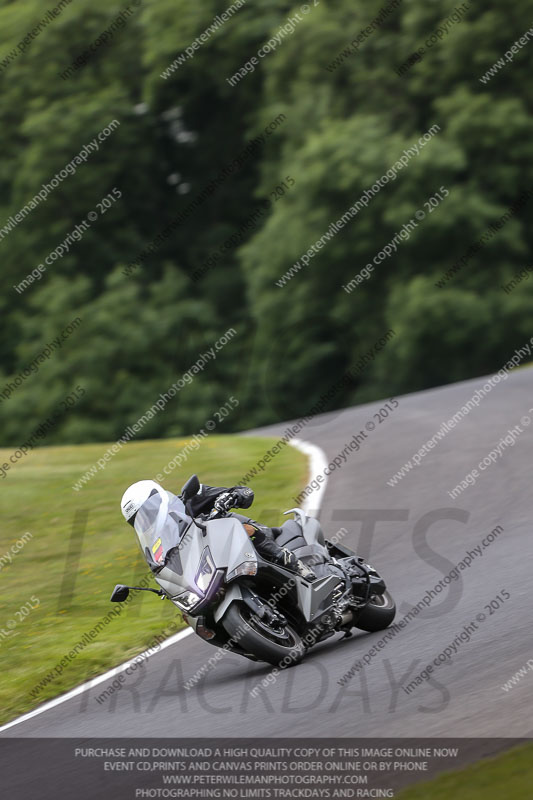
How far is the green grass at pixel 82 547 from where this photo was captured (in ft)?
32.7

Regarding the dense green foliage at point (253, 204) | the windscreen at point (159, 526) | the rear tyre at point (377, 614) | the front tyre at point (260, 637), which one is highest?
the windscreen at point (159, 526)

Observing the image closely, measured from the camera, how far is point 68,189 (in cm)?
4003

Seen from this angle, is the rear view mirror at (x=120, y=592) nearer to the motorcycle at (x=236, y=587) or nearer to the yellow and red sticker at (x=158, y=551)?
the motorcycle at (x=236, y=587)

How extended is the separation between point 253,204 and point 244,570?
3609cm

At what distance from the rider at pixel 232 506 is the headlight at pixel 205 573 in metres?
0.40

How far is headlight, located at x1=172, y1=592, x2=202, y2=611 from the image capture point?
7379 millimetres

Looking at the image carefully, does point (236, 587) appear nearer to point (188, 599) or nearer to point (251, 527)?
point (188, 599)

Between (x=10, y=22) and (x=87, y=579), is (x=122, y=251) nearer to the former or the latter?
(x=10, y=22)

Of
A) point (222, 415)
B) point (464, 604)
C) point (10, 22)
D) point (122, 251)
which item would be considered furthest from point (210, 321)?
point (464, 604)

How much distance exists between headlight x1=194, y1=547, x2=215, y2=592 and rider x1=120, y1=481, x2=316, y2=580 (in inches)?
15.6
